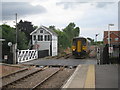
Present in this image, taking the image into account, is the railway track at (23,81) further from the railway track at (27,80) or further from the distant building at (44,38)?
the distant building at (44,38)

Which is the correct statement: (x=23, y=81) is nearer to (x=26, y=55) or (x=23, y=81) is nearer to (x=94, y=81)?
(x=94, y=81)

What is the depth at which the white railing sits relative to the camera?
2558 centimetres

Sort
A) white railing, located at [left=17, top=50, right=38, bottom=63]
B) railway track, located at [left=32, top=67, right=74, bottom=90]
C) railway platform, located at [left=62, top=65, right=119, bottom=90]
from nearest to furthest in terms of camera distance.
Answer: railway platform, located at [left=62, top=65, right=119, bottom=90] → railway track, located at [left=32, top=67, right=74, bottom=90] → white railing, located at [left=17, top=50, right=38, bottom=63]

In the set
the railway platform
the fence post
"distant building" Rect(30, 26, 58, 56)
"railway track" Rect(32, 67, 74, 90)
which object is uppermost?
"distant building" Rect(30, 26, 58, 56)

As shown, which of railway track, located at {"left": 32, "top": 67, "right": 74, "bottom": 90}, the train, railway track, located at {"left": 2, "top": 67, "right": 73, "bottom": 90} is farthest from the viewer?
the train

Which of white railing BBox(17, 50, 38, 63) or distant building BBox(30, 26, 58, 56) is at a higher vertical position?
distant building BBox(30, 26, 58, 56)

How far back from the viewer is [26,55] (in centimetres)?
2780

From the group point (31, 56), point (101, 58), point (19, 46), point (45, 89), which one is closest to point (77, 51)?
point (31, 56)

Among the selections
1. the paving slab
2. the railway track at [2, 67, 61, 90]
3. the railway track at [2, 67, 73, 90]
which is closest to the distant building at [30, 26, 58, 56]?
the railway track at [2, 67, 73, 90]

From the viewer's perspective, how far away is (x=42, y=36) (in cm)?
4841

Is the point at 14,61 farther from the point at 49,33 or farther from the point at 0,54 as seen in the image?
the point at 49,33

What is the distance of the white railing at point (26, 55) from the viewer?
2558 cm

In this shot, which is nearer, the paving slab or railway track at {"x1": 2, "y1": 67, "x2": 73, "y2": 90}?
the paving slab

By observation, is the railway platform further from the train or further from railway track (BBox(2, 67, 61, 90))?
the train
